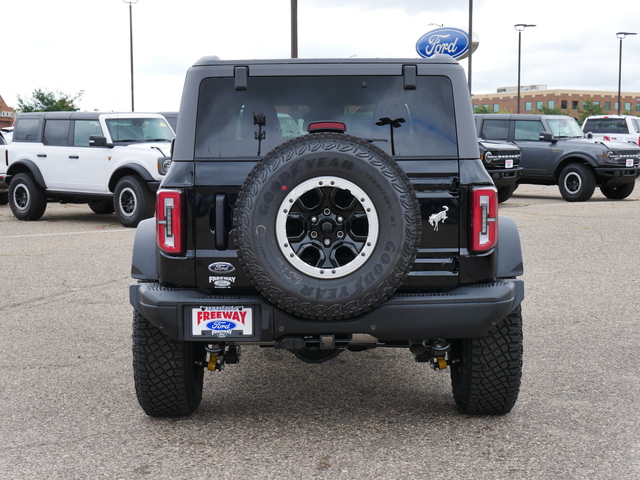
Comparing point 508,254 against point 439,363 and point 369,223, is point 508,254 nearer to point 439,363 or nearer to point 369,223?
point 439,363

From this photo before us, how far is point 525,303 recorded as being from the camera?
24.3 ft

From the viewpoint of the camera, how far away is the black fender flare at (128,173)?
1379 centimetres

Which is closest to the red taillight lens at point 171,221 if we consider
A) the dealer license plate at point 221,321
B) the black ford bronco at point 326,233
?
the black ford bronco at point 326,233

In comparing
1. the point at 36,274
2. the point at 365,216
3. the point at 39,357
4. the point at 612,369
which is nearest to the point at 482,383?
the point at 365,216

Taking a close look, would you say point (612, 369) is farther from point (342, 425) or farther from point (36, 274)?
point (36, 274)

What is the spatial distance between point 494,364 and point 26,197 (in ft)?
43.0

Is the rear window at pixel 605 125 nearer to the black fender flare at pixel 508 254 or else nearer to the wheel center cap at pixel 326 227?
the black fender flare at pixel 508 254

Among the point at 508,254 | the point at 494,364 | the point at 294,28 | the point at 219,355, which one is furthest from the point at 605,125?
the point at 219,355

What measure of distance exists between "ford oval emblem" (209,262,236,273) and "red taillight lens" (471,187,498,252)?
1.13 meters

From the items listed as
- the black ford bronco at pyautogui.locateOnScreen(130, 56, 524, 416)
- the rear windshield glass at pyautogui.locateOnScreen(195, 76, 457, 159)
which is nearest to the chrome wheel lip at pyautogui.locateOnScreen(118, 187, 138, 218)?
the black ford bronco at pyautogui.locateOnScreen(130, 56, 524, 416)

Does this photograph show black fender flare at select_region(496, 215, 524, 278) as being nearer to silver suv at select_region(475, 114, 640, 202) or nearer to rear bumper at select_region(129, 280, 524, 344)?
rear bumper at select_region(129, 280, 524, 344)

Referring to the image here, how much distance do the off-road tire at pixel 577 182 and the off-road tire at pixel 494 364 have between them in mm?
15230

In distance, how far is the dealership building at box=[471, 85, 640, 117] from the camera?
103 metres

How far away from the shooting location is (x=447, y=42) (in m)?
36.5
